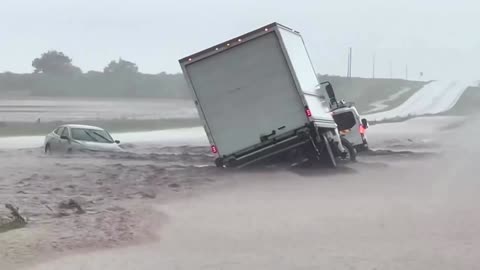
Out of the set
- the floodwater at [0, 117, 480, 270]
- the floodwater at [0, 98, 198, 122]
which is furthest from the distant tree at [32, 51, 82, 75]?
the floodwater at [0, 117, 480, 270]

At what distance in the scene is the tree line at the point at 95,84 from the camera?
83188mm

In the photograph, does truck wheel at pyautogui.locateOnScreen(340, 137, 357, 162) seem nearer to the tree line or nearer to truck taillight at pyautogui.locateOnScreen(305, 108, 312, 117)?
truck taillight at pyautogui.locateOnScreen(305, 108, 312, 117)

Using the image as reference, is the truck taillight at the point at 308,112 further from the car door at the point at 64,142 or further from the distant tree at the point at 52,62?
the distant tree at the point at 52,62

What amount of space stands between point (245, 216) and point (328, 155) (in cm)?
771

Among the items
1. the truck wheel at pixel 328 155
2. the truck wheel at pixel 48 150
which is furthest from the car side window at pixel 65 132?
the truck wheel at pixel 328 155

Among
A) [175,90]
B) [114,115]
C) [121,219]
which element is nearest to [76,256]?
[121,219]

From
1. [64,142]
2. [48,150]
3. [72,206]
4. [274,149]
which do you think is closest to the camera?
[72,206]

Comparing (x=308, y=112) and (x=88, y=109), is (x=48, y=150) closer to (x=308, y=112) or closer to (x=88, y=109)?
(x=308, y=112)

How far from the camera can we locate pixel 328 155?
20.3 meters

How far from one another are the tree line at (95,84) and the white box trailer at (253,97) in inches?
2441

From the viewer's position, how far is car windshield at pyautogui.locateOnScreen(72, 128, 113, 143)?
27453mm

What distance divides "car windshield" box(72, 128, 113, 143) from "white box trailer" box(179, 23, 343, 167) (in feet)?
29.1

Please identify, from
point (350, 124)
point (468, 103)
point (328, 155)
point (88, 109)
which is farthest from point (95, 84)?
point (328, 155)

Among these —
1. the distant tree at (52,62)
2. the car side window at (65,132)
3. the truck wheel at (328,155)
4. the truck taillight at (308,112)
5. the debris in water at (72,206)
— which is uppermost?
the distant tree at (52,62)
